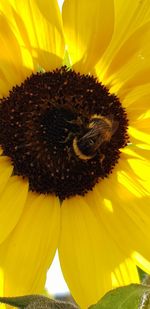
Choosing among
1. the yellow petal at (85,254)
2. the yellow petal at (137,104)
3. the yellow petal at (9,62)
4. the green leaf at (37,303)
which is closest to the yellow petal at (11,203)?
the yellow petal at (85,254)

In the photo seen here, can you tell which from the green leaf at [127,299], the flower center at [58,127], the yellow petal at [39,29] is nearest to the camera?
the green leaf at [127,299]

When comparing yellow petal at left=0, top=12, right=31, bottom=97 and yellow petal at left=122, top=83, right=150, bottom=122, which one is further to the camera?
yellow petal at left=122, top=83, right=150, bottom=122

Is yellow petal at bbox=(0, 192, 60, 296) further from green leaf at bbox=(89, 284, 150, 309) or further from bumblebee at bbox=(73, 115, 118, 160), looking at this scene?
green leaf at bbox=(89, 284, 150, 309)

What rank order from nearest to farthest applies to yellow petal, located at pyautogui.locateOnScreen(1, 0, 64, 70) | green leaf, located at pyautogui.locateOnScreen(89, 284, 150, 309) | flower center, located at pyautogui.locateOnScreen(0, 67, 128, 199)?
green leaf, located at pyautogui.locateOnScreen(89, 284, 150, 309), yellow petal, located at pyautogui.locateOnScreen(1, 0, 64, 70), flower center, located at pyautogui.locateOnScreen(0, 67, 128, 199)

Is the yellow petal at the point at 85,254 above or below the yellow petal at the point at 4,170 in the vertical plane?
below

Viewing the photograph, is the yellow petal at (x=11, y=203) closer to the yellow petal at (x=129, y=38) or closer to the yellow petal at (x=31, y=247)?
the yellow petal at (x=31, y=247)

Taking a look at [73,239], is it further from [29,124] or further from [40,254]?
[29,124]

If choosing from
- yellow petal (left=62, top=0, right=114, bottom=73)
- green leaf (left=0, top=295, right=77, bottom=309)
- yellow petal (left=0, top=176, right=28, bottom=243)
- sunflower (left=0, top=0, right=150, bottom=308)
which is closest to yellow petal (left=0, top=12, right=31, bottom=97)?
sunflower (left=0, top=0, right=150, bottom=308)
